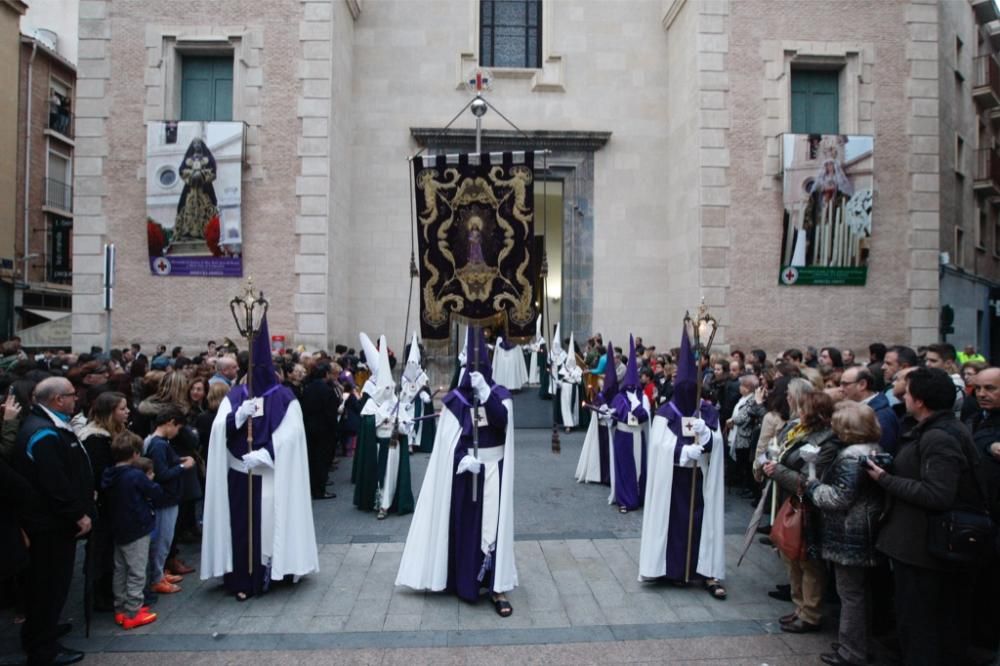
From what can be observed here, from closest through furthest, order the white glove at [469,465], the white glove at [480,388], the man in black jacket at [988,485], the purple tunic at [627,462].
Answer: the man in black jacket at [988,485]
the white glove at [469,465]
the white glove at [480,388]
the purple tunic at [627,462]

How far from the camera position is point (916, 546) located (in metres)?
4.04

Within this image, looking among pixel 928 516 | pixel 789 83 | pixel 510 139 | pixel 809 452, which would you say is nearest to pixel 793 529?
pixel 809 452

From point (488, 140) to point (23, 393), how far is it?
1299 cm

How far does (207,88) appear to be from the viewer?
14938mm

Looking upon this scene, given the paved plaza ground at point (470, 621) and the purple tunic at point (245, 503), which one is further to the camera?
the purple tunic at point (245, 503)

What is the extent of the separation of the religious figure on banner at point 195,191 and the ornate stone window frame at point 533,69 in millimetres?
6223

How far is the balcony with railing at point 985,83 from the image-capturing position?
905 inches

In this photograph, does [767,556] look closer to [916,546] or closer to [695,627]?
[695,627]

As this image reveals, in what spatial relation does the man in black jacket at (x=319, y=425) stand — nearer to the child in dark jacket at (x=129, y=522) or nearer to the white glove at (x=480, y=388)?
the child in dark jacket at (x=129, y=522)

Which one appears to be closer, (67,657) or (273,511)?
(67,657)

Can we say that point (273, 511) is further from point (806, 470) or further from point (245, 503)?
point (806, 470)

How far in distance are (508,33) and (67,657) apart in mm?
16409

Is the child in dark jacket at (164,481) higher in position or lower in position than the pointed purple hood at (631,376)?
lower

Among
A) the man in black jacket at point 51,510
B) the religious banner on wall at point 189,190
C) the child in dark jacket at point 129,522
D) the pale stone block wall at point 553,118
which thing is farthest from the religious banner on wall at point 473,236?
the pale stone block wall at point 553,118
